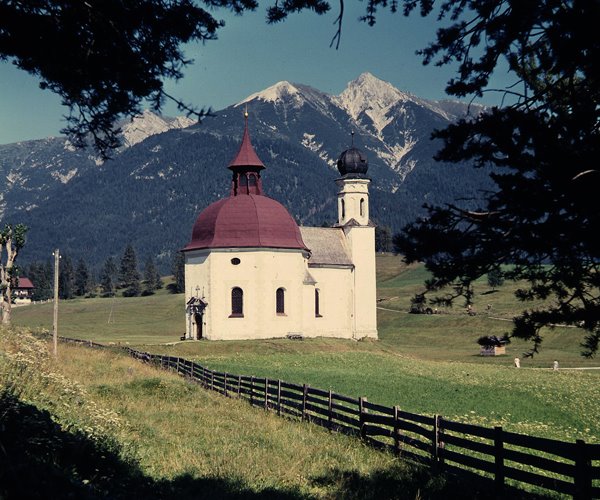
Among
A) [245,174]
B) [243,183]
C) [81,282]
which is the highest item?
[245,174]

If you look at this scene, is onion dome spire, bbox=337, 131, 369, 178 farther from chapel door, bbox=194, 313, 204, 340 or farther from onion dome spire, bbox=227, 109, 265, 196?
chapel door, bbox=194, 313, 204, 340

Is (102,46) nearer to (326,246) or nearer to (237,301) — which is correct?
(237,301)

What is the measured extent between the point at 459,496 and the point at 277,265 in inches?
1938

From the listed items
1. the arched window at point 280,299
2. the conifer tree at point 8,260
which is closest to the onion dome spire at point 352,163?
the arched window at point 280,299

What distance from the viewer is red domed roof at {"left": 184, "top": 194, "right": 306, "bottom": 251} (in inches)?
2398

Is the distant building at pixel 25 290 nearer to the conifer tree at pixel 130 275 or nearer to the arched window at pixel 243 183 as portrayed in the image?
the conifer tree at pixel 130 275

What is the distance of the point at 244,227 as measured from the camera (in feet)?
201

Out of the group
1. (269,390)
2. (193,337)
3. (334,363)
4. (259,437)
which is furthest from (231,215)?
(259,437)

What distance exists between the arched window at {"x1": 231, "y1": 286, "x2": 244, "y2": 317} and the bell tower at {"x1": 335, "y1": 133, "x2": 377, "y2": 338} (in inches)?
461

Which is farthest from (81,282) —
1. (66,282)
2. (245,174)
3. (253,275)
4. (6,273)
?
(6,273)

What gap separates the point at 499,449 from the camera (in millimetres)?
12836

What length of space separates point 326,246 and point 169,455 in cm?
5407

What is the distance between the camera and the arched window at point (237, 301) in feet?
200

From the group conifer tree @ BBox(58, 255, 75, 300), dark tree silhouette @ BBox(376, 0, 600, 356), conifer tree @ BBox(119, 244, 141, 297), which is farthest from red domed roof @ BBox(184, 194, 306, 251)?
conifer tree @ BBox(58, 255, 75, 300)
